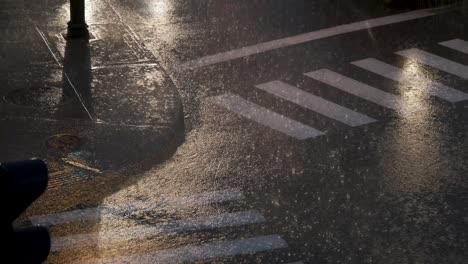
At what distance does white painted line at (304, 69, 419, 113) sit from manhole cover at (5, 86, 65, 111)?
3.47 meters

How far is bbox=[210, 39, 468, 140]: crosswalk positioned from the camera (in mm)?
12250

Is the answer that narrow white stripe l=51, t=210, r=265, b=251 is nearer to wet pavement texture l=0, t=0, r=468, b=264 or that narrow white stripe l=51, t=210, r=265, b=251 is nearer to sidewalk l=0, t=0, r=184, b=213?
wet pavement texture l=0, t=0, r=468, b=264

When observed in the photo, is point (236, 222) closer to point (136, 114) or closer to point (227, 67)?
point (136, 114)

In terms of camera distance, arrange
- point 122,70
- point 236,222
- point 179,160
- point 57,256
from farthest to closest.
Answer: point 122,70 < point 179,160 < point 236,222 < point 57,256

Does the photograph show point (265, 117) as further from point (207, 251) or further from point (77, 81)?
point (207, 251)

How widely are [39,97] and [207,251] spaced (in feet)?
14.7

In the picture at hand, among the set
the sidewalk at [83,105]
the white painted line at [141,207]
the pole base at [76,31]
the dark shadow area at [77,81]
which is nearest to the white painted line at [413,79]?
the sidewalk at [83,105]

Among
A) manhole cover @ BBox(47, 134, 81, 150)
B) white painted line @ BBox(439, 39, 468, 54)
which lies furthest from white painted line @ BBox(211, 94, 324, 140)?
white painted line @ BBox(439, 39, 468, 54)

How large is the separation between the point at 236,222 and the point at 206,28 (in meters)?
6.62

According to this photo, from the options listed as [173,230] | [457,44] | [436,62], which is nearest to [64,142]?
[173,230]

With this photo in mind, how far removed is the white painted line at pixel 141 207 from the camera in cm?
975

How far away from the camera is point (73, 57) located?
1408cm

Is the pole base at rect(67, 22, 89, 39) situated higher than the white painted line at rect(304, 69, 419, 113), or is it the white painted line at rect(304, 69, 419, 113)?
the white painted line at rect(304, 69, 419, 113)

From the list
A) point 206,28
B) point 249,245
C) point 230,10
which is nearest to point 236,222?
point 249,245
